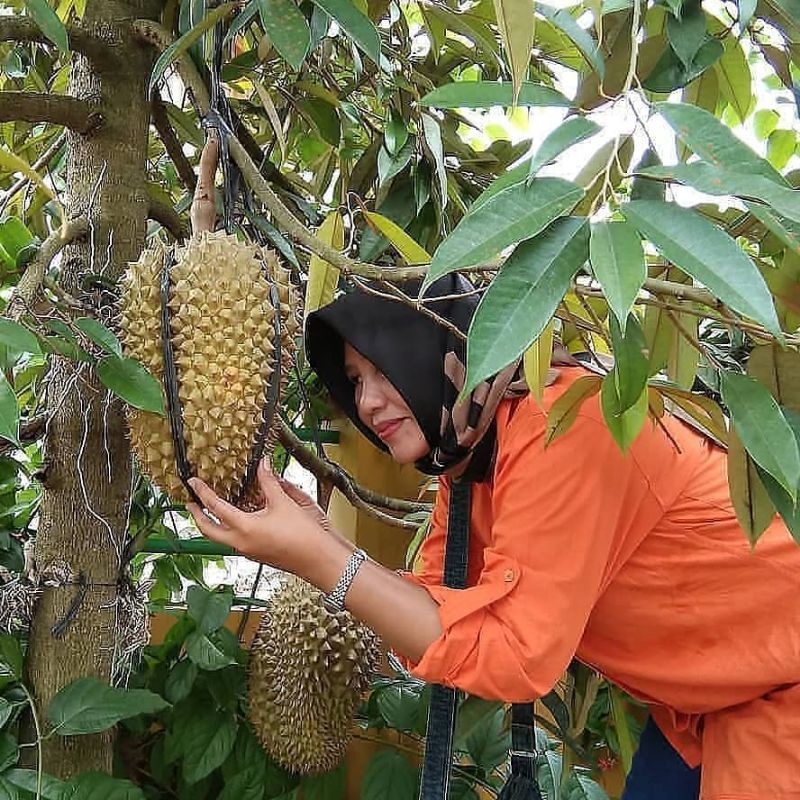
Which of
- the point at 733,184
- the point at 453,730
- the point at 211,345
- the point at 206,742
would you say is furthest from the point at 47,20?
the point at 206,742

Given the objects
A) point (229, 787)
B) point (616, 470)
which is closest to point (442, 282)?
point (616, 470)

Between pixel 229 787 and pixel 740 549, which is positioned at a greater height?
pixel 740 549

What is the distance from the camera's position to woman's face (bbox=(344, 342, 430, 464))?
84cm

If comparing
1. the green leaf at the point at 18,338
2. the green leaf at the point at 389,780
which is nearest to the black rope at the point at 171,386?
the green leaf at the point at 18,338

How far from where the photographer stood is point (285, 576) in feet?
3.53

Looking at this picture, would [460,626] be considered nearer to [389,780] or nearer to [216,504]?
[216,504]

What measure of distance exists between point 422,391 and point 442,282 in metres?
0.09

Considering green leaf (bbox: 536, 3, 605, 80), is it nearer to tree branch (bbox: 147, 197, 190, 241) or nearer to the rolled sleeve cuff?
the rolled sleeve cuff

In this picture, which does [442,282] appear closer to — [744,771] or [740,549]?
[740,549]

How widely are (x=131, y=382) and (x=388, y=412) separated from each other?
262 mm

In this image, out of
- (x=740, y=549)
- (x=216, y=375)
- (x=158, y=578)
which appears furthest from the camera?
(x=158, y=578)

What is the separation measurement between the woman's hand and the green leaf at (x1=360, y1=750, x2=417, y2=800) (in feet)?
1.48

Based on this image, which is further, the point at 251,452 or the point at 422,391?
the point at 422,391

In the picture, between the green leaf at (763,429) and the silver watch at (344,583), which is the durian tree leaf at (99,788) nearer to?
the silver watch at (344,583)
